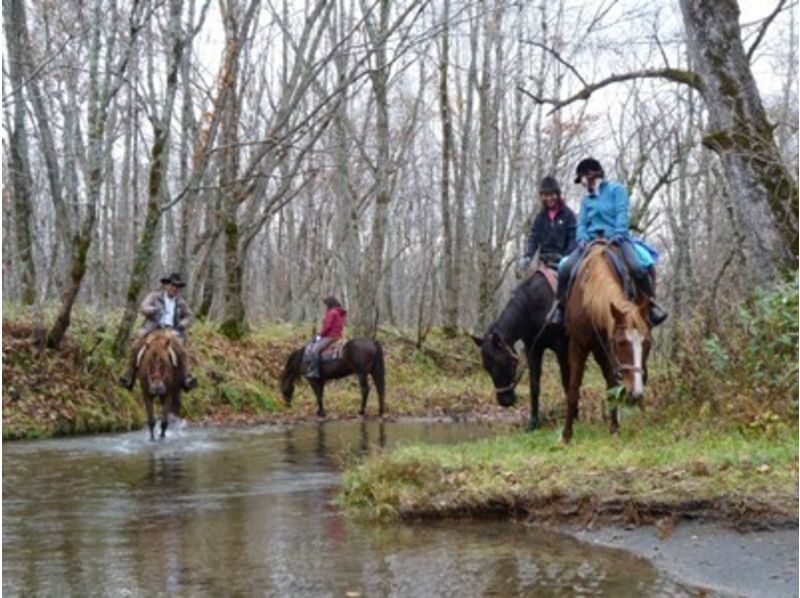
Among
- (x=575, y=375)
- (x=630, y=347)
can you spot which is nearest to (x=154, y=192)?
(x=575, y=375)

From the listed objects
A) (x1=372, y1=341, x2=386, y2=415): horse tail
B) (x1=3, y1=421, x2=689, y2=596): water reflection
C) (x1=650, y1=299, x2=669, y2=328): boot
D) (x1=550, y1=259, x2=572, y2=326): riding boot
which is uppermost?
(x1=550, y1=259, x2=572, y2=326): riding boot

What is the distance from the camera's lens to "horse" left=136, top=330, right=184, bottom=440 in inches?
628

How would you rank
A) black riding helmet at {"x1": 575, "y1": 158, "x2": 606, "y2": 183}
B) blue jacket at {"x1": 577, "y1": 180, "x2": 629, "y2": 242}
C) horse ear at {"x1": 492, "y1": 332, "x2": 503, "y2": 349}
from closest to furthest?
1. blue jacket at {"x1": 577, "y1": 180, "x2": 629, "y2": 242}
2. black riding helmet at {"x1": 575, "y1": 158, "x2": 606, "y2": 183}
3. horse ear at {"x1": 492, "y1": 332, "x2": 503, "y2": 349}

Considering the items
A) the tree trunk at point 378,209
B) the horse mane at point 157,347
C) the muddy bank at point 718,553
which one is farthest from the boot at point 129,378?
the tree trunk at point 378,209

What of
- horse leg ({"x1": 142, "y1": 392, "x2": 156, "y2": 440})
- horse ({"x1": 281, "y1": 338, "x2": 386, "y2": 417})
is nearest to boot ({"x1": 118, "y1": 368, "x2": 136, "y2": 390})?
horse leg ({"x1": 142, "y1": 392, "x2": 156, "y2": 440})

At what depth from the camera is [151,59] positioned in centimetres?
3594

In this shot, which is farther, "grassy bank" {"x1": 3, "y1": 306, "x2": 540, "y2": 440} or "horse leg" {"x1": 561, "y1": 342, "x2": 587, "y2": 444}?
"grassy bank" {"x1": 3, "y1": 306, "x2": 540, "y2": 440}

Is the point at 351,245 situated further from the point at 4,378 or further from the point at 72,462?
the point at 72,462

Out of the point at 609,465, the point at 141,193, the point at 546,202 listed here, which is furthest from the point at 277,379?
the point at 141,193

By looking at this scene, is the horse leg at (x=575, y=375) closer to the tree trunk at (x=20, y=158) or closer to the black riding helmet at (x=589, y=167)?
the black riding helmet at (x=589, y=167)

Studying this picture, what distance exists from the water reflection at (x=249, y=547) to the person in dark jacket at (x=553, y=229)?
3456 mm

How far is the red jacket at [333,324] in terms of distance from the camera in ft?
72.4

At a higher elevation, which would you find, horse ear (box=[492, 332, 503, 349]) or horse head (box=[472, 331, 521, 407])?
horse ear (box=[492, 332, 503, 349])

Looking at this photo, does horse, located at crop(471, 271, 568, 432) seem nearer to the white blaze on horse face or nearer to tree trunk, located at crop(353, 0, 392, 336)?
the white blaze on horse face
